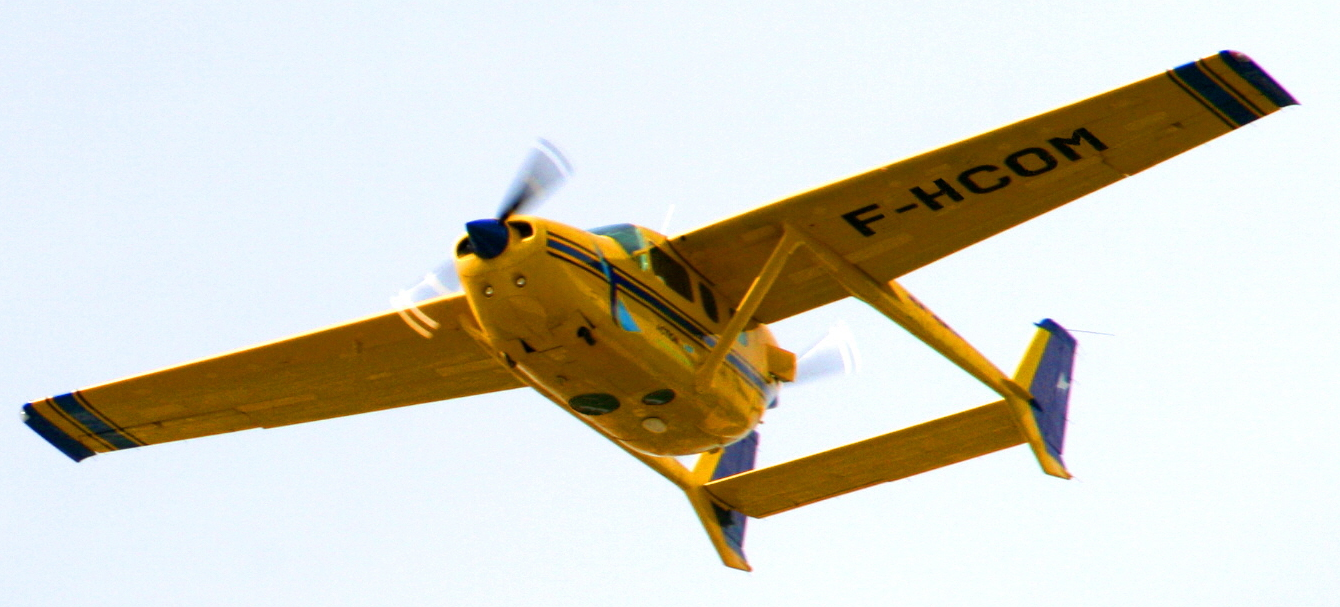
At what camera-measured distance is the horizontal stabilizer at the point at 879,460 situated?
1944 centimetres

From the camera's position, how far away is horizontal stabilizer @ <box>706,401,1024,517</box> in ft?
63.8

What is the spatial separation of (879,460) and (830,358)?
54.4 inches

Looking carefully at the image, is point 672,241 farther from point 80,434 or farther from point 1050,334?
point 80,434

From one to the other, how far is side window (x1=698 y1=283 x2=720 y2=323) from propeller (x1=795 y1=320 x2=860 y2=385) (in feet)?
6.04

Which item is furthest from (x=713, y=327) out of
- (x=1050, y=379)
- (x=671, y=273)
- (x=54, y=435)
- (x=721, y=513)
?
(x=54, y=435)

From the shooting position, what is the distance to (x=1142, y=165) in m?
17.0

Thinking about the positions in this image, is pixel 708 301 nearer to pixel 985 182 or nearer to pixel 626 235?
pixel 626 235

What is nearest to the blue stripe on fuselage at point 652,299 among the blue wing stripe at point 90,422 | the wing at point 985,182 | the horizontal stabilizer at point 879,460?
the wing at point 985,182

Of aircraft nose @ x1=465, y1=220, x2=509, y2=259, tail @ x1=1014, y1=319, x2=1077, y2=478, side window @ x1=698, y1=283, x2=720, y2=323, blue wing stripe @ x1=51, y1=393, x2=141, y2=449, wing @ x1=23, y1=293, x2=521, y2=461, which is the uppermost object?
blue wing stripe @ x1=51, y1=393, x2=141, y2=449

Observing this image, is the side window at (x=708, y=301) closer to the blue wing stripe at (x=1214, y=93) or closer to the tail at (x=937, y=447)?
the tail at (x=937, y=447)

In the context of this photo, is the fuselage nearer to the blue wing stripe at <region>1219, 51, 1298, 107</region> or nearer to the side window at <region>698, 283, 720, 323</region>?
the side window at <region>698, 283, 720, 323</region>

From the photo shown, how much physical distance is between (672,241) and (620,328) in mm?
1541

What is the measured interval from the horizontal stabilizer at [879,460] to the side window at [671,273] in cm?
332

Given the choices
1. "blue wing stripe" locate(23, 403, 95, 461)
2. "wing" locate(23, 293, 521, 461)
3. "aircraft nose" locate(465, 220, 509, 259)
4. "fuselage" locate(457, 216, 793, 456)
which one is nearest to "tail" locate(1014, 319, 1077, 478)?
"fuselage" locate(457, 216, 793, 456)
